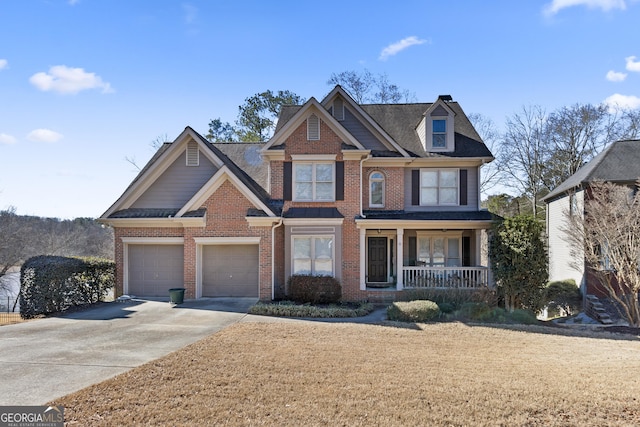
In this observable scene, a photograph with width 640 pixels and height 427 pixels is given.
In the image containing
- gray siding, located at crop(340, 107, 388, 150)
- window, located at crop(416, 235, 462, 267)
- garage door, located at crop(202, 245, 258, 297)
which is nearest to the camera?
garage door, located at crop(202, 245, 258, 297)

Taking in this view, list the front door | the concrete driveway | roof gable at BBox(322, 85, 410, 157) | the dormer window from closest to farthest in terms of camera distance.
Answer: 1. the concrete driveway
2. roof gable at BBox(322, 85, 410, 157)
3. the dormer window
4. the front door

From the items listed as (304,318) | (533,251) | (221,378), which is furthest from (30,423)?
(533,251)

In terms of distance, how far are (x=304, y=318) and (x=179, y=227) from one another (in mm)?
6836

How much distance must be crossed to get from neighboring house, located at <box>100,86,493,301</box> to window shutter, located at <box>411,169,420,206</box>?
141mm

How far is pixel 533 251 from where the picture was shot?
13773mm

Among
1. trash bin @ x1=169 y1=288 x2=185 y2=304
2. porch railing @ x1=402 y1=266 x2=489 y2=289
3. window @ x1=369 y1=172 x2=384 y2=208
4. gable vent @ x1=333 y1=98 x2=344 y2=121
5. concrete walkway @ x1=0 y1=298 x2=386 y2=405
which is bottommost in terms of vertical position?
concrete walkway @ x1=0 y1=298 x2=386 y2=405

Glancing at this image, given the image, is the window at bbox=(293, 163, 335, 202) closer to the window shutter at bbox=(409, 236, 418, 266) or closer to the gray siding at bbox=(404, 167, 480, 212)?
the gray siding at bbox=(404, 167, 480, 212)

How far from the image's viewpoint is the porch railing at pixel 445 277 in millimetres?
16016

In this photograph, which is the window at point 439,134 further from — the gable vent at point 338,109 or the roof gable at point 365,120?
the gable vent at point 338,109

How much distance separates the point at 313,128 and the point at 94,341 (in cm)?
1091

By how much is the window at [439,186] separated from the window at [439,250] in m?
1.81

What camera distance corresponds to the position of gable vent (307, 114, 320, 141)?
16.1 meters

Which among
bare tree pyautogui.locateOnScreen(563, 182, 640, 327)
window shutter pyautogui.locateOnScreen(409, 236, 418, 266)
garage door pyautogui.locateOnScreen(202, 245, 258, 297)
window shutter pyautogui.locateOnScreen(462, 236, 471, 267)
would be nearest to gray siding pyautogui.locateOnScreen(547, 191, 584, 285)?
bare tree pyautogui.locateOnScreen(563, 182, 640, 327)

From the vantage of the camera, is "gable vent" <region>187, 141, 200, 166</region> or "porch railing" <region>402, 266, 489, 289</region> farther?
"gable vent" <region>187, 141, 200, 166</region>
